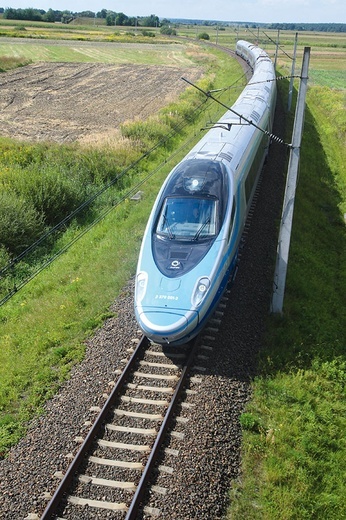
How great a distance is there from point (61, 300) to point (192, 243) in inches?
172

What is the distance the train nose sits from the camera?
30.7 ft

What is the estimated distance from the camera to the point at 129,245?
606 inches

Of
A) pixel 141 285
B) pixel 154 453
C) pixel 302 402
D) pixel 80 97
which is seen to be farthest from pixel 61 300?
pixel 80 97

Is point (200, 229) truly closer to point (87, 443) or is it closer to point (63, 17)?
point (87, 443)

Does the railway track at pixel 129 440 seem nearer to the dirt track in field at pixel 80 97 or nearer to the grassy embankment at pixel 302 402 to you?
the grassy embankment at pixel 302 402

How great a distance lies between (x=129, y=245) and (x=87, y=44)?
86.1 metres

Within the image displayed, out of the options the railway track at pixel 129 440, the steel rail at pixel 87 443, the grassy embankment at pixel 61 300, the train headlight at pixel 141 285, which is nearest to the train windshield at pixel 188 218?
the train headlight at pixel 141 285

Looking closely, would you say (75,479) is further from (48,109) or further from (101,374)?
(48,109)

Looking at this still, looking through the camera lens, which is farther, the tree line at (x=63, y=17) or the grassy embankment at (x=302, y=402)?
the tree line at (x=63, y=17)

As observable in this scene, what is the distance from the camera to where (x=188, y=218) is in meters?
11.7

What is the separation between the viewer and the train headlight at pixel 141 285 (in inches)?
402

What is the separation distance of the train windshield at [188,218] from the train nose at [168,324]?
2.35 metres

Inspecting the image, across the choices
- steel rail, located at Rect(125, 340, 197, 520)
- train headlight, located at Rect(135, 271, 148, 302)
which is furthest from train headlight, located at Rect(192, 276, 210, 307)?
steel rail, located at Rect(125, 340, 197, 520)

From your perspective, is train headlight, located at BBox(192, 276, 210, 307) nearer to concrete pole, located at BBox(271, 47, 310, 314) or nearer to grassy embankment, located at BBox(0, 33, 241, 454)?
concrete pole, located at BBox(271, 47, 310, 314)
